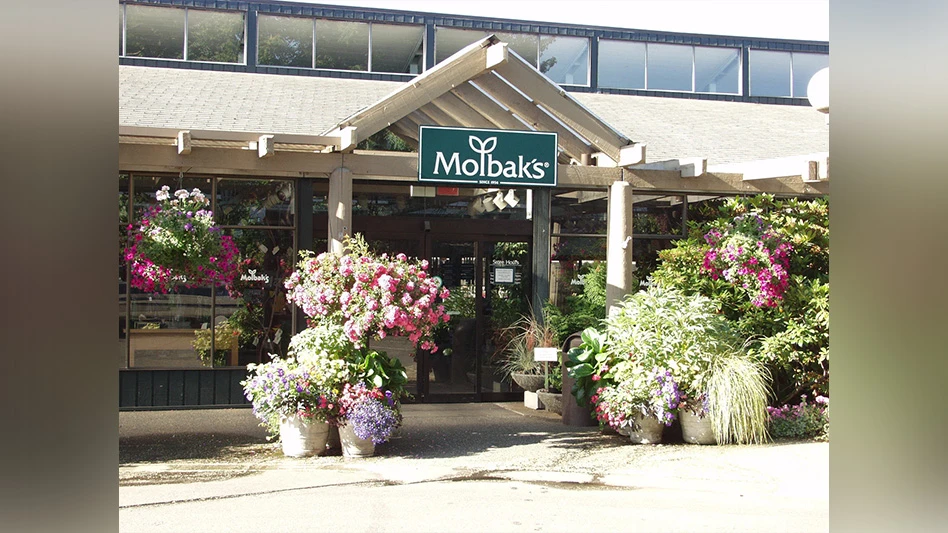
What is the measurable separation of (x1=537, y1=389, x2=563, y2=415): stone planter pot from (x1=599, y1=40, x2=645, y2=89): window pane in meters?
9.32

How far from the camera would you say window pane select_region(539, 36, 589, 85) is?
731 inches

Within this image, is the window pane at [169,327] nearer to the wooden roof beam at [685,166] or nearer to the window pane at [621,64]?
the wooden roof beam at [685,166]

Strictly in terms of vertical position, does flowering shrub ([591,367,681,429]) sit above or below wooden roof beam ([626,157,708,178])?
below

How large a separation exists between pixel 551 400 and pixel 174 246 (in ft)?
16.6

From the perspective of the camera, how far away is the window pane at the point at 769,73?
20.2m

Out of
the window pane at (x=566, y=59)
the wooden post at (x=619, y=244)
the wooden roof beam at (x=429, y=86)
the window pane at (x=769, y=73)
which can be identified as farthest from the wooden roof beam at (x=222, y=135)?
the window pane at (x=769, y=73)

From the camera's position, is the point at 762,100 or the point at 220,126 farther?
the point at 762,100

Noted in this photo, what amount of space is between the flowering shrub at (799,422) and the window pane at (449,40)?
11.1 m
